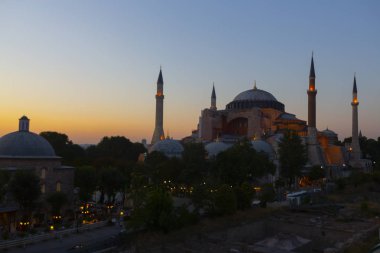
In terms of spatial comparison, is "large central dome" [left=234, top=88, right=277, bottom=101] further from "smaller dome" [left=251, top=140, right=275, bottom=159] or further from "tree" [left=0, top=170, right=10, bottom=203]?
"tree" [left=0, top=170, right=10, bottom=203]

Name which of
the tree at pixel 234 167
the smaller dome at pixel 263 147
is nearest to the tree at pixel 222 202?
the tree at pixel 234 167

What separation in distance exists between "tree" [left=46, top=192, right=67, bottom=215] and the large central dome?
43.9 m

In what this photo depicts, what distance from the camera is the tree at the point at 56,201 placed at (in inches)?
966

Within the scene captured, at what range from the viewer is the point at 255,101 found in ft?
207

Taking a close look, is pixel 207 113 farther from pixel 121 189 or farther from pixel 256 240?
pixel 256 240

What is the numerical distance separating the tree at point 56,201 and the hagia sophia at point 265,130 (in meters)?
21.0

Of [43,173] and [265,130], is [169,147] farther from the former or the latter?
[43,173]

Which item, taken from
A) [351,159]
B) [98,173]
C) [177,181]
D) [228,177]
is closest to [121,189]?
[98,173]

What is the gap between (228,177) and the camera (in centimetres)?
3042

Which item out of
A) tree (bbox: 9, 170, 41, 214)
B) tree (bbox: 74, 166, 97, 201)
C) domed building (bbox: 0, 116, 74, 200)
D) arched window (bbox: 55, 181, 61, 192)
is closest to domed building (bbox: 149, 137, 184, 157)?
tree (bbox: 74, 166, 97, 201)

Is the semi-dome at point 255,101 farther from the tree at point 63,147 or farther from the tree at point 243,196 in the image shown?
the tree at point 243,196

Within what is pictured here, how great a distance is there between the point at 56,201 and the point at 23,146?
14.7 feet

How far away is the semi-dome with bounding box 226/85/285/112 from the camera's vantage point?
206ft

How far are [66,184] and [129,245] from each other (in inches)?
407
